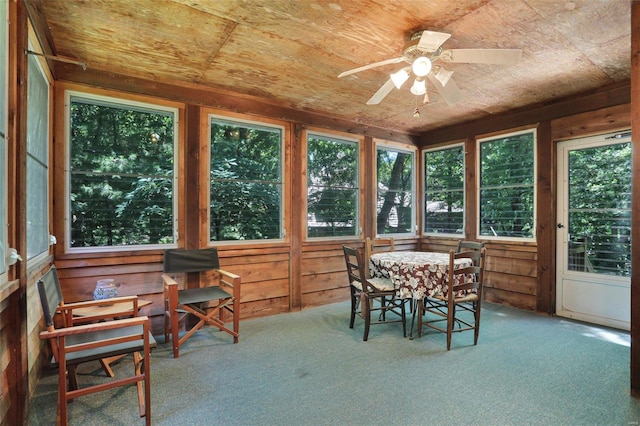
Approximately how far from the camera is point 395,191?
5.28 meters

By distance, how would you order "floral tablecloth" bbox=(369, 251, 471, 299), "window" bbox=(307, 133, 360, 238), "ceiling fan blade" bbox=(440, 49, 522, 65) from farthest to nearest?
"window" bbox=(307, 133, 360, 238), "floral tablecloth" bbox=(369, 251, 471, 299), "ceiling fan blade" bbox=(440, 49, 522, 65)

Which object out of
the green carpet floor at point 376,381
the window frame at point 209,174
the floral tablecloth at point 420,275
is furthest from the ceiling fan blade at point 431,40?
the green carpet floor at point 376,381

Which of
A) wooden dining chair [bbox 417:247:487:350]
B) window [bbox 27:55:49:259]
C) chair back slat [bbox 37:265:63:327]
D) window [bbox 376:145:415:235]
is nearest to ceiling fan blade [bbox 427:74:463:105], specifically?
wooden dining chair [bbox 417:247:487:350]

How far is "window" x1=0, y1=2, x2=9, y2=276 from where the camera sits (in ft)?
5.47

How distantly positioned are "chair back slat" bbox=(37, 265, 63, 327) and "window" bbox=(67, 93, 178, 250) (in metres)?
0.82

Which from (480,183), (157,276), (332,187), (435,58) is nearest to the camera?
(435,58)

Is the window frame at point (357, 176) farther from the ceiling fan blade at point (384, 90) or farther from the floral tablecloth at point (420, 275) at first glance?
the ceiling fan blade at point (384, 90)

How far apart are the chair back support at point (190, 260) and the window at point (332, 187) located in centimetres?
134

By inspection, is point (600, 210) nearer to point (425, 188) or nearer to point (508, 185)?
point (508, 185)

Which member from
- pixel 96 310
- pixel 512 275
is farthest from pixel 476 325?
pixel 96 310

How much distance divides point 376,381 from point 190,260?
211cm

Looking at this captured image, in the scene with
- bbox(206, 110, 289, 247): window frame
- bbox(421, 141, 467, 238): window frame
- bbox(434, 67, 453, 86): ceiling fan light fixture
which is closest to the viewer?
bbox(434, 67, 453, 86): ceiling fan light fixture

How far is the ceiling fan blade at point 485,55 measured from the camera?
2.16 metres

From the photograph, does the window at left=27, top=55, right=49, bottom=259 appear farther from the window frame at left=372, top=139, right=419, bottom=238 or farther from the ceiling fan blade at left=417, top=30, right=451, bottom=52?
the window frame at left=372, top=139, right=419, bottom=238
